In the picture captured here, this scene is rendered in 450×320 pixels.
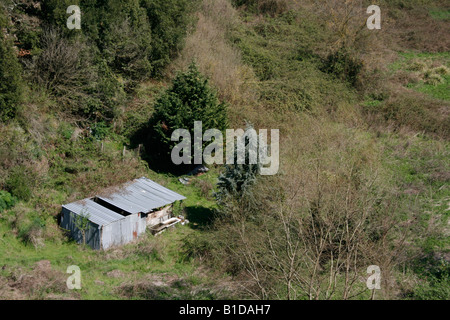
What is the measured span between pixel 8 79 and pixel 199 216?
7.77 m

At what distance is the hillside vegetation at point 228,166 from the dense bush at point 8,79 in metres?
0.05

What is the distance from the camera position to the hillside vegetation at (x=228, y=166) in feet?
33.4

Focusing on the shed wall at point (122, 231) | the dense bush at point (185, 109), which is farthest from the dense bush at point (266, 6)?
the shed wall at point (122, 231)

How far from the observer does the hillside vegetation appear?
10.2 meters

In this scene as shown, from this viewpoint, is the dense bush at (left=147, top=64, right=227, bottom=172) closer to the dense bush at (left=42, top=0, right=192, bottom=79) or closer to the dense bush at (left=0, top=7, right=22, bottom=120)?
the dense bush at (left=42, top=0, right=192, bottom=79)

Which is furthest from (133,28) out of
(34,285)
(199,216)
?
(34,285)

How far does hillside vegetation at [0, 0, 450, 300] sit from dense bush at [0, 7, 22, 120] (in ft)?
0.15

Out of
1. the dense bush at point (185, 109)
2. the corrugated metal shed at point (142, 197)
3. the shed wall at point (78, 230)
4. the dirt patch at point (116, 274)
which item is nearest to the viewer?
the dirt patch at point (116, 274)

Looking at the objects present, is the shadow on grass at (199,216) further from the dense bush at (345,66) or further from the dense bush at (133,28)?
the dense bush at (345,66)

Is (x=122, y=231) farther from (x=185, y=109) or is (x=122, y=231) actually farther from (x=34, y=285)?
(x=185, y=109)

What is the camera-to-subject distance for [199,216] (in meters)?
14.5

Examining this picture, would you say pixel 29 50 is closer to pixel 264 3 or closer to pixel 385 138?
pixel 385 138

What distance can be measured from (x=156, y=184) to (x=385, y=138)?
11.6m

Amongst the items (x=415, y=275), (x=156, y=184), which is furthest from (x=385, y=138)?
(x=156, y=184)
